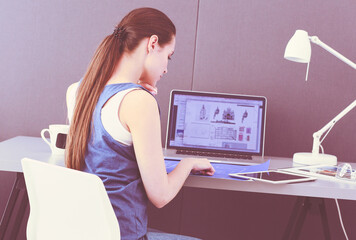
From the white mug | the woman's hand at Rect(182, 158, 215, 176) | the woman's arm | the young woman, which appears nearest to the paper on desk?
the woman's hand at Rect(182, 158, 215, 176)

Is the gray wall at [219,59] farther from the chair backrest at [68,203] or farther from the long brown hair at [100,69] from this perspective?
the chair backrest at [68,203]

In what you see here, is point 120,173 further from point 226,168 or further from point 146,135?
point 226,168

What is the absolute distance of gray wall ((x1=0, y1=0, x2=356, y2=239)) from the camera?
7.12 feet

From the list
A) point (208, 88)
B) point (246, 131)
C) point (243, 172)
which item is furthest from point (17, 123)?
point (243, 172)

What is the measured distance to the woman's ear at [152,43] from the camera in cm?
125

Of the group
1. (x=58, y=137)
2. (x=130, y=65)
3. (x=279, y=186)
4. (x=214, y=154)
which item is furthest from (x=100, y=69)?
(x=214, y=154)

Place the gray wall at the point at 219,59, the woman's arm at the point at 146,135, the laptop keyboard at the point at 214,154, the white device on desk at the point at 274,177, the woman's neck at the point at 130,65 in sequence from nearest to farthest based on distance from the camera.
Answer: the woman's arm at the point at 146,135
the woman's neck at the point at 130,65
the white device on desk at the point at 274,177
the laptop keyboard at the point at 214,154
the gray wall at the point at 219,59

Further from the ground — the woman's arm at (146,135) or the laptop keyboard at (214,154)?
the woman's arm at (146,135)

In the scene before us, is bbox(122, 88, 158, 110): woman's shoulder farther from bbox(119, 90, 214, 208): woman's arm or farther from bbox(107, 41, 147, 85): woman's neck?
bbox(107, 41, 147, 85): woman's neck

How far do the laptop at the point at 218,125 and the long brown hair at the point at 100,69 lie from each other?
78 cm

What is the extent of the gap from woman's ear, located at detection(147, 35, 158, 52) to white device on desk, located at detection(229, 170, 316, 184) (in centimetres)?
47

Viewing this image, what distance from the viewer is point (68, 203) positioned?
1.00 metres

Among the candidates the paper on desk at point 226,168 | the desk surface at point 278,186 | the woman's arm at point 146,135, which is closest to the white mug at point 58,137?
the desk surface at point 278,186

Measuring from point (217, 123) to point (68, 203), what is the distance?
43.4 inches
